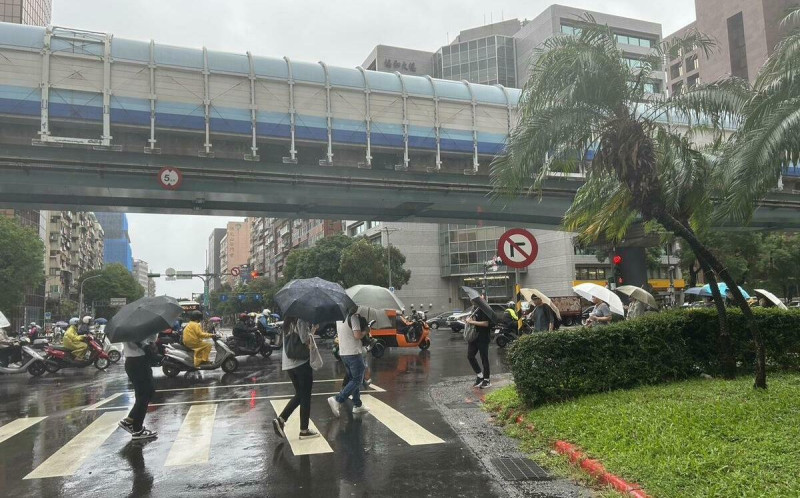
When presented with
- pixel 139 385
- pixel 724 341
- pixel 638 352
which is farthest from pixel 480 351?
pixel 139 385

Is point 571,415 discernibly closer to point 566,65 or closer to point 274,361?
point 566,65

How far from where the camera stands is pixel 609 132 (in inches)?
331

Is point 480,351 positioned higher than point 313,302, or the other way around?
point 313,302

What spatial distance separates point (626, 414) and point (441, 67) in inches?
2957

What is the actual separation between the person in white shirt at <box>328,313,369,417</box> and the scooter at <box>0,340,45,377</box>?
36.5 ft

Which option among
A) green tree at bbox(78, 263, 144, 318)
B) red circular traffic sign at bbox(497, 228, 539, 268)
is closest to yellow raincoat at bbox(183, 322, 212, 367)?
red circular traffic sign at bbox(497, 228, 539, 268)

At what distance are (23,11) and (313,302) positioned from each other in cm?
9473

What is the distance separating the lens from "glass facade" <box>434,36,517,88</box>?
71562 millimetres

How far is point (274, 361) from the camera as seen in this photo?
17812mm

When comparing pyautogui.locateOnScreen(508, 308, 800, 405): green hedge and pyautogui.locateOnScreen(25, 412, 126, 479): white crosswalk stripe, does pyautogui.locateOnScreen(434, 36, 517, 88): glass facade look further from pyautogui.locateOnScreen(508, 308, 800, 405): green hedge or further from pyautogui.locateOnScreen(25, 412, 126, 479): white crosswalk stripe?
pyautogui.locateOnScreen(25, 412, 126, 479): white crosswalk stripe

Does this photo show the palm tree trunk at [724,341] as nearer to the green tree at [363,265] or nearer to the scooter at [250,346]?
the scooter at [250,346]

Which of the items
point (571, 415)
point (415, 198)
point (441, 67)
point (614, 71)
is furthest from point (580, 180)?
point (441, 67)

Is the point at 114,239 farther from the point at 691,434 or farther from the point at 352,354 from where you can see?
the point at 691,434

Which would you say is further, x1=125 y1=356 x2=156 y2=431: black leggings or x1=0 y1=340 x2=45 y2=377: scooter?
x1=0 y1=340 x2=45 y2=377: scooter
